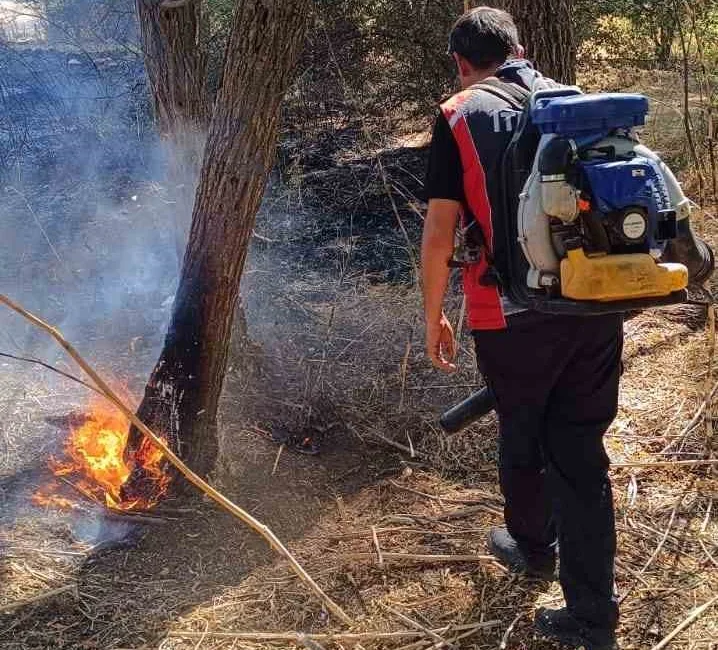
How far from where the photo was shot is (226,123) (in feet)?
11.6

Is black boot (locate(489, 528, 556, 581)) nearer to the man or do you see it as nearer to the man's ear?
the man

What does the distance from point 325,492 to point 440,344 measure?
1.35 metres

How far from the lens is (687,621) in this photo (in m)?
2.83

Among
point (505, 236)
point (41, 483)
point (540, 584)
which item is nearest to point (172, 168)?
point (41, 483)

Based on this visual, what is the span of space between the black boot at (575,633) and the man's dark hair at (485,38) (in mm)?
1972

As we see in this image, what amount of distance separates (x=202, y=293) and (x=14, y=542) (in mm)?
1385

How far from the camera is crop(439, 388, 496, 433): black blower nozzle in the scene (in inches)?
127

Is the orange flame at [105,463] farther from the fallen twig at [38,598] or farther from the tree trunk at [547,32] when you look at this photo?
the tree trunk at [547,32]

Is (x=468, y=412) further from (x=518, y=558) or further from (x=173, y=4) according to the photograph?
(x=173, y=4)

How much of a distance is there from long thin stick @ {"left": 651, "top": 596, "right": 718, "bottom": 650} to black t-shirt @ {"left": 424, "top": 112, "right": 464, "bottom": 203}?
1.74m

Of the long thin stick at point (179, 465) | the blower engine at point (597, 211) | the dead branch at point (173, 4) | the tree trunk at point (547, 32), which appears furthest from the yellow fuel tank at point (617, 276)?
the dead branch at point (173, 4)

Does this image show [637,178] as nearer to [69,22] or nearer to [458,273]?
[458,273]

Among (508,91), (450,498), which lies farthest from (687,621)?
(508,91)

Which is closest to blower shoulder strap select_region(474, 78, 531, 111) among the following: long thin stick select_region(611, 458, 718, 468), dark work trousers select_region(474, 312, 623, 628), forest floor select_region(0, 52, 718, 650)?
dark work trousers select_region(474, 312, 623, 628)
